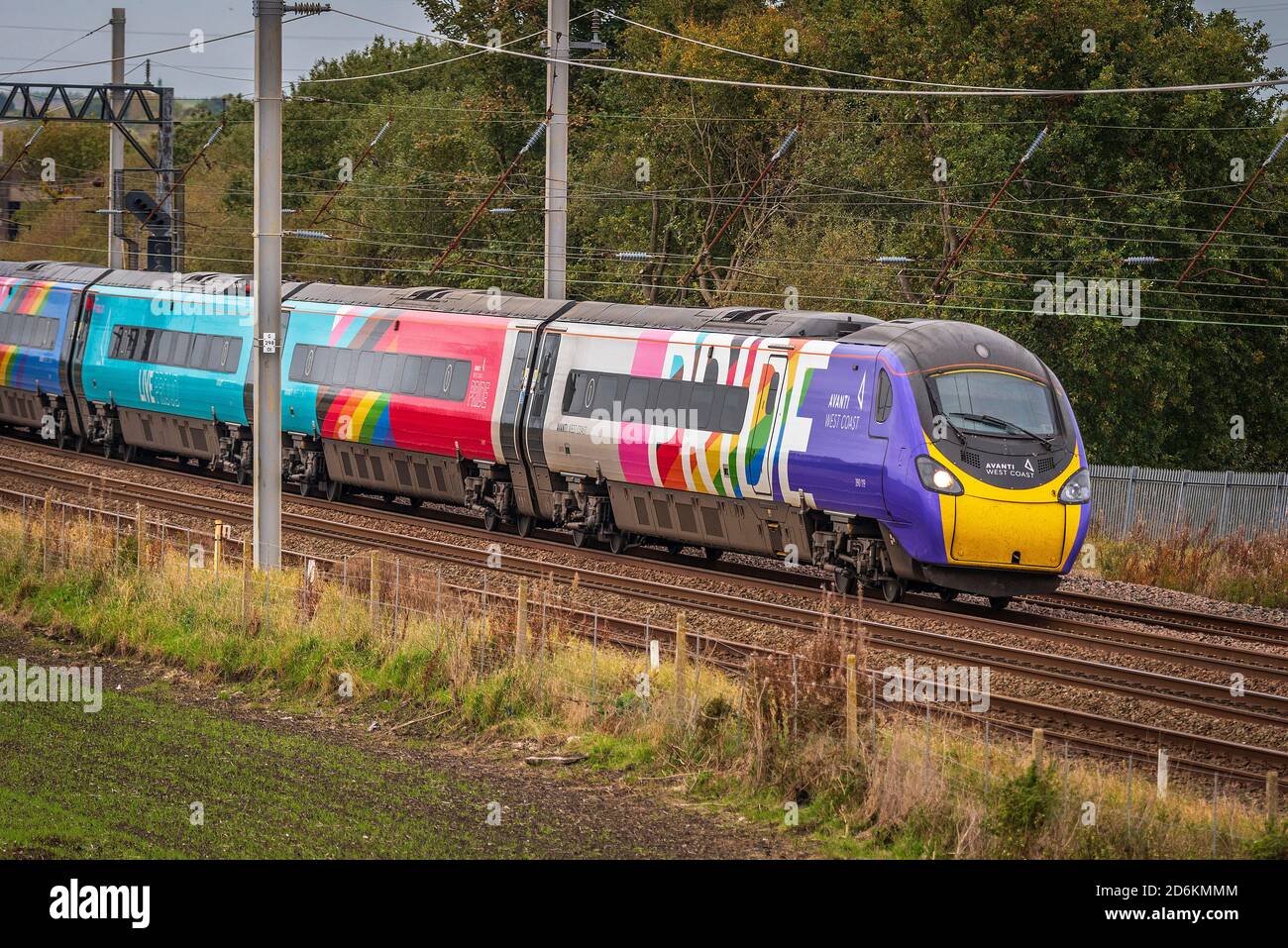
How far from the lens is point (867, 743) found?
42.5ft

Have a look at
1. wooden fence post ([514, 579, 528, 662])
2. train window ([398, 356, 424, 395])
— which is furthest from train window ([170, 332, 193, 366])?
wooden fence post ([514, 579, 528, 662])

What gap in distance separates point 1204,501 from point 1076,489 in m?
14.1

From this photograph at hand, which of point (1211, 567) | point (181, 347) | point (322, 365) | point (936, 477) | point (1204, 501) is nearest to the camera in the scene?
point (936, 477)

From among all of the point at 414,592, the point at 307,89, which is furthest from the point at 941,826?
the point at 307,89

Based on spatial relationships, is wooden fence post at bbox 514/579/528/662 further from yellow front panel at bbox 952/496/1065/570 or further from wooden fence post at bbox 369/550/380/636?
yellow front panel at bbox 952/496/1065/570

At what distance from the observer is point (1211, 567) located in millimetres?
26344

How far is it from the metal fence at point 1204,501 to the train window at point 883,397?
13.1 m

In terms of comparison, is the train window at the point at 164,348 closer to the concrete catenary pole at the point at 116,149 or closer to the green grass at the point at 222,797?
the concrete catenary pole at the point at 116,149

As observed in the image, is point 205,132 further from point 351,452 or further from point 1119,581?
point 1119,581
